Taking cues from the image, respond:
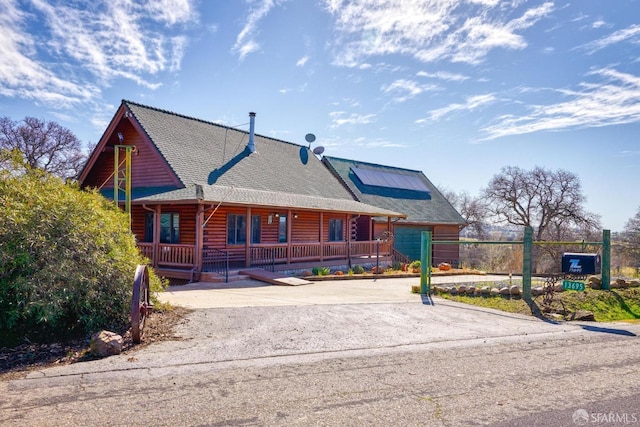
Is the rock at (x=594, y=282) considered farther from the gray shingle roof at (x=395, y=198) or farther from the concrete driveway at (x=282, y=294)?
the gray shingle roof at (x=395, y=198)

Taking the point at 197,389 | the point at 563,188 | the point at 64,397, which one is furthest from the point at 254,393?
the point at 563,188

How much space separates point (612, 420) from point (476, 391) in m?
1.29

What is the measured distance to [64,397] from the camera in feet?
15.3

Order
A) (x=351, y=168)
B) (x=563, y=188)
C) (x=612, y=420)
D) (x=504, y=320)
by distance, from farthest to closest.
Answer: (x=563, y=188), (x=351, y=168), (x=504, y=320), (x=612, y=420)

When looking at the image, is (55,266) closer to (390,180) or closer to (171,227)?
(171,227)

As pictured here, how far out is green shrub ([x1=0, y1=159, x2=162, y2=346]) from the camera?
6.58 metres

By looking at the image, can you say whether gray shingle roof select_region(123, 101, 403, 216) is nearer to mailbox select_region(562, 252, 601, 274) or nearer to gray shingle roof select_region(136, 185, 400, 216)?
gray shingle roof select_region(136, 185, 400, 216)

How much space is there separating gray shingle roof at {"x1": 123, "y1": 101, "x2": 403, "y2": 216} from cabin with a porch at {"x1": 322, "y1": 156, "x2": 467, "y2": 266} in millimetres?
2330

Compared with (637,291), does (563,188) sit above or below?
above

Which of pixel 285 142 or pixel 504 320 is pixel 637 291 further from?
pixel 285 142

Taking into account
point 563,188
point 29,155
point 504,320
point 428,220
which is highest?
point 29,155

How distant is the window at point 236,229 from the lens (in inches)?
728

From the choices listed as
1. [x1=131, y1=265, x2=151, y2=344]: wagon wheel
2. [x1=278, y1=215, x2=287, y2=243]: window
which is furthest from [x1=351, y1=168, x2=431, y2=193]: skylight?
[x1=131, y1=265, x2=151, y2=344]: wagon wheel

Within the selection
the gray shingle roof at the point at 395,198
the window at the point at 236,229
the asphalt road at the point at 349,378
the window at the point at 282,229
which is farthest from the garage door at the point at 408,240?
the asphalt road at the point at 349,378
